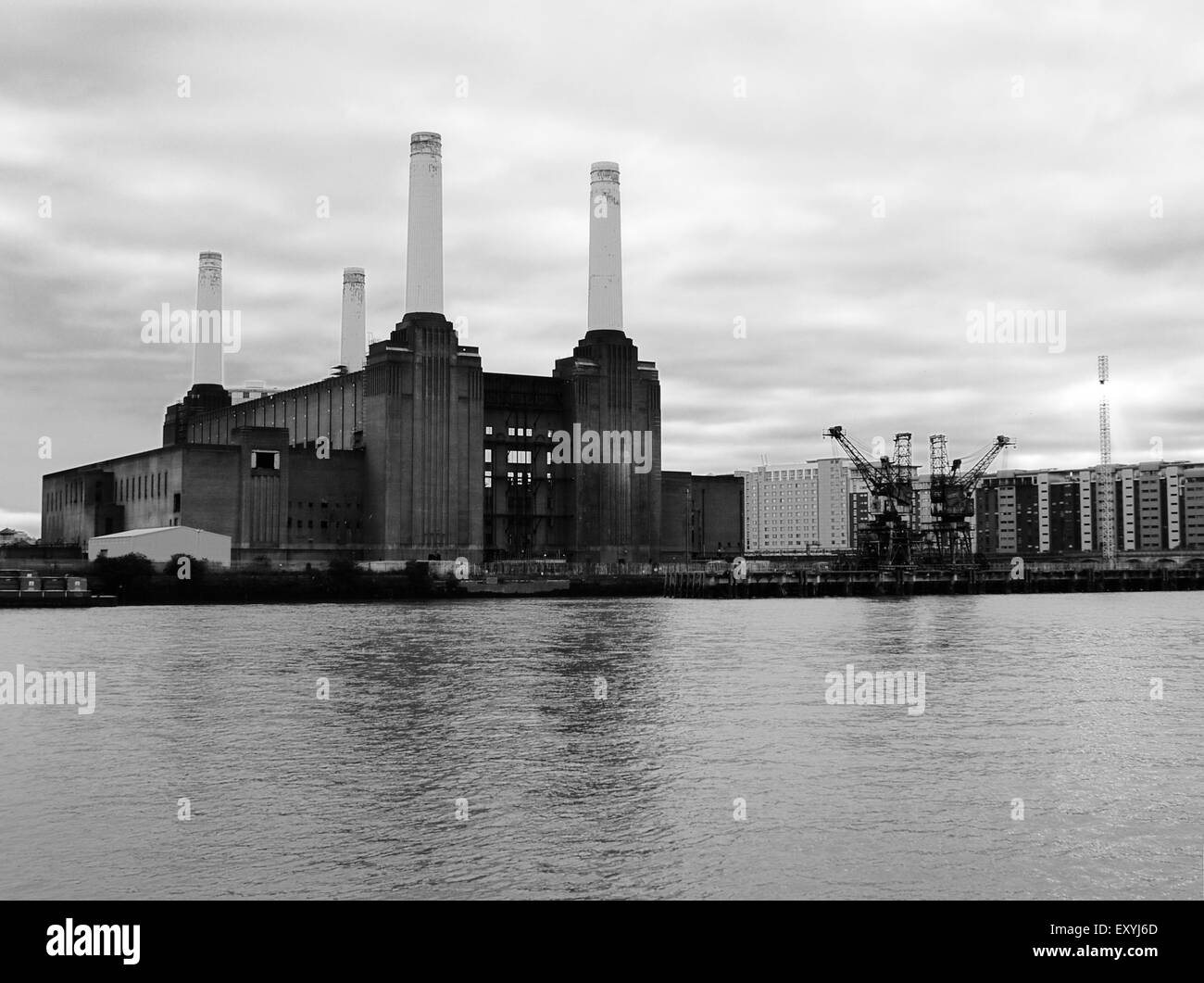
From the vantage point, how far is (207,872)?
14758 mm

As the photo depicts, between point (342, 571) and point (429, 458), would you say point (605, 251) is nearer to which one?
point (429, 458)

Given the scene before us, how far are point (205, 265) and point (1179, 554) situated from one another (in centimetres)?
13639

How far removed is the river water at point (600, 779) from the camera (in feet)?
48.3

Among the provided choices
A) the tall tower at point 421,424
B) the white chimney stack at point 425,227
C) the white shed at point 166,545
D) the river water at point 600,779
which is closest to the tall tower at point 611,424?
the tall tower at point 421,424

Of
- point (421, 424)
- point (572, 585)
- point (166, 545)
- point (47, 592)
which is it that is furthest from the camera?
point (572, 585)

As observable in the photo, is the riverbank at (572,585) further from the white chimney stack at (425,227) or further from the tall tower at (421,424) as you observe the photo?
the white chimney stack at (425,227)

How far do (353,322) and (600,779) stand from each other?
111m

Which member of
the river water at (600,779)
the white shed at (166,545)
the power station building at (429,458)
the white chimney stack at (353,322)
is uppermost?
the white chimney stack at (353,322)

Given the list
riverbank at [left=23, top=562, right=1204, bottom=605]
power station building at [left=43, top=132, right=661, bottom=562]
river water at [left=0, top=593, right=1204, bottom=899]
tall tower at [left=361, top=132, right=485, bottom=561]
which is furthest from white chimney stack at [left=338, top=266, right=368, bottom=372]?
river water at [left=0, top=593, right=1204, bottom=899]

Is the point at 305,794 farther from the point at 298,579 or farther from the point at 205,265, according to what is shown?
the point at 205,265

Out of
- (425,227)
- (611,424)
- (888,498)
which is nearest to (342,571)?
(425,227)

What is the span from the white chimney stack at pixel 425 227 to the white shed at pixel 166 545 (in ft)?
79.5

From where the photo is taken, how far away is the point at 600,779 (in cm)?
1997
